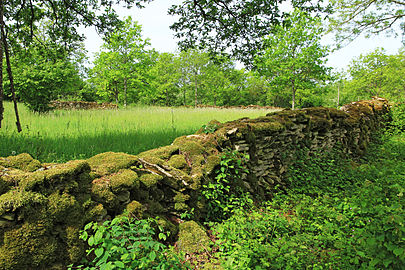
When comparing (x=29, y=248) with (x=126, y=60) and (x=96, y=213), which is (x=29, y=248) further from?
(x=126, y=60)

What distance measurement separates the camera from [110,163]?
227 cm

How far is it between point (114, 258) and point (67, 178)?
30.0 inches

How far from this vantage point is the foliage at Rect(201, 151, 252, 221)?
275cm

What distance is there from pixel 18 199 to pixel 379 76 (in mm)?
41271

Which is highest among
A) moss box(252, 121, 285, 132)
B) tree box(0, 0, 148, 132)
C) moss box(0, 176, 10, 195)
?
tree box(0, 0, 148, 132)

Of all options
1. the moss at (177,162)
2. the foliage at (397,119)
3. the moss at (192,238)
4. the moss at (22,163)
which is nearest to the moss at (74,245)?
the moss at (22,163)

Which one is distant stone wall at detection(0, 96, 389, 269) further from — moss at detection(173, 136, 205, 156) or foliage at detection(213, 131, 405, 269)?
foliage at detection(213, 131, 405, 269)

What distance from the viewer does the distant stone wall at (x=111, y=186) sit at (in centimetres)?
139

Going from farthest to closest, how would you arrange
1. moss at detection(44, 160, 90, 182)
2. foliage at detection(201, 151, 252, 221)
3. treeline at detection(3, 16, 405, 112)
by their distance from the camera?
treeline at detection(3, 16, 405, 112) → foliage at detection(201, 151, 252, 221) → moss at detection(44, 160, 90, 182)

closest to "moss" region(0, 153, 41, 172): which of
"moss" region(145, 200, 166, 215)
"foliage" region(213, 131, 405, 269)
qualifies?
"moss" region(145, 200, 166, 215)

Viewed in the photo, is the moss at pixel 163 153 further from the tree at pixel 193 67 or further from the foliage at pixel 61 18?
the tree at pixel 193 67

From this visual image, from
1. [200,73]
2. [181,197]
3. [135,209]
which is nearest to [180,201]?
[181,197]

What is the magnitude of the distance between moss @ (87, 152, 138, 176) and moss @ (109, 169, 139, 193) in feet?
0.39

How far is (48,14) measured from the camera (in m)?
6.32
